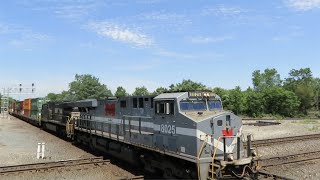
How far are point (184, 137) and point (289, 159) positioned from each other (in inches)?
330

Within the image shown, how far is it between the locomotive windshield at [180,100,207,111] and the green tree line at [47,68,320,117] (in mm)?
29788

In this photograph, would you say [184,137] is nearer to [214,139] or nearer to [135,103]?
[214,139]

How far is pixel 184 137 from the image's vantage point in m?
11.5

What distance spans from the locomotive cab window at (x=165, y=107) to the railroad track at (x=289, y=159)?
5.67 metres

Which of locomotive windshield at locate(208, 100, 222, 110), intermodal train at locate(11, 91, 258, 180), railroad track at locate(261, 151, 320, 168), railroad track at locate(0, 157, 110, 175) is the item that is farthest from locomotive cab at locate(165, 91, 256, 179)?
railroad track at locate(0, 157, 110, 175)

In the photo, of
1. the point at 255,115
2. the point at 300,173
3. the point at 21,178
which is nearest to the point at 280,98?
the point at 255,115

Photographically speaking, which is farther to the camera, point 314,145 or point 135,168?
point 314,145

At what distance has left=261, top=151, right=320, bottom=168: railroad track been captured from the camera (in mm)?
16016

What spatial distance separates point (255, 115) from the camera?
7325cm

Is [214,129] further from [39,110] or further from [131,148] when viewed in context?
[39,110]

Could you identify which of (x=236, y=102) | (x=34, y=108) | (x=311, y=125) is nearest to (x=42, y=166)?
(x=34, y=108)

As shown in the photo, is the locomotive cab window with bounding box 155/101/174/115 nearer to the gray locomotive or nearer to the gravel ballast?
the gray locomotive

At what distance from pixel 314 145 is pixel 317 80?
4199 inches

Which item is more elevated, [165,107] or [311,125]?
[165,107]
